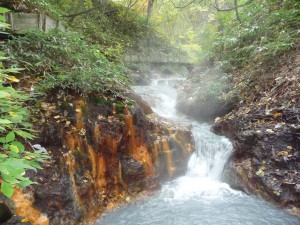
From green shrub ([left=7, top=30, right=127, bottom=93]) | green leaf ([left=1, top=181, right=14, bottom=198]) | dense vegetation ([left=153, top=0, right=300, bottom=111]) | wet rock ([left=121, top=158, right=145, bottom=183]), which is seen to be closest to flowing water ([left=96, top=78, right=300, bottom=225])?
wet rock ([left=121, top=158, right=145, bottom=183])

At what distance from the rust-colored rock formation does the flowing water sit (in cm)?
31

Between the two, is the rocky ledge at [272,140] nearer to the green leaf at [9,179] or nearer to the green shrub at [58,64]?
the green shrub at [58,64]

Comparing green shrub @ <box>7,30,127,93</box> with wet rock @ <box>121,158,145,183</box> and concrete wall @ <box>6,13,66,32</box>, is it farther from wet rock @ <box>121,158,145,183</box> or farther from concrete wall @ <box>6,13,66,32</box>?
wet rock @ <box>121,158,145,183</box>

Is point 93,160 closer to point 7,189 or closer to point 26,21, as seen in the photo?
point 7,189

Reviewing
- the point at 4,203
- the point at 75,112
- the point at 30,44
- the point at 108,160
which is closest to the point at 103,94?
the point at 75,112

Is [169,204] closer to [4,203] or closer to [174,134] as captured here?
[174,134]

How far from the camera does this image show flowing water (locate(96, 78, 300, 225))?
4.20 meters

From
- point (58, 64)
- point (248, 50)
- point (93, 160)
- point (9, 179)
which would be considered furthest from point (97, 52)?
point (9, 179)

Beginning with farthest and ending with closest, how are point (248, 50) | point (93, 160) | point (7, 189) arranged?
point (248, 50) → point (93, 160) → point (7, 189)

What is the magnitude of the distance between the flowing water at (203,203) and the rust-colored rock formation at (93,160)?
307 millimetres

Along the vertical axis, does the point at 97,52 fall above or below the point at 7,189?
above

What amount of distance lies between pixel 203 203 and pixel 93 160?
7.87ft

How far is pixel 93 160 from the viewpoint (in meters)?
4.38

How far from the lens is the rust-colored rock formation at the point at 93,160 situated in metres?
3.66
